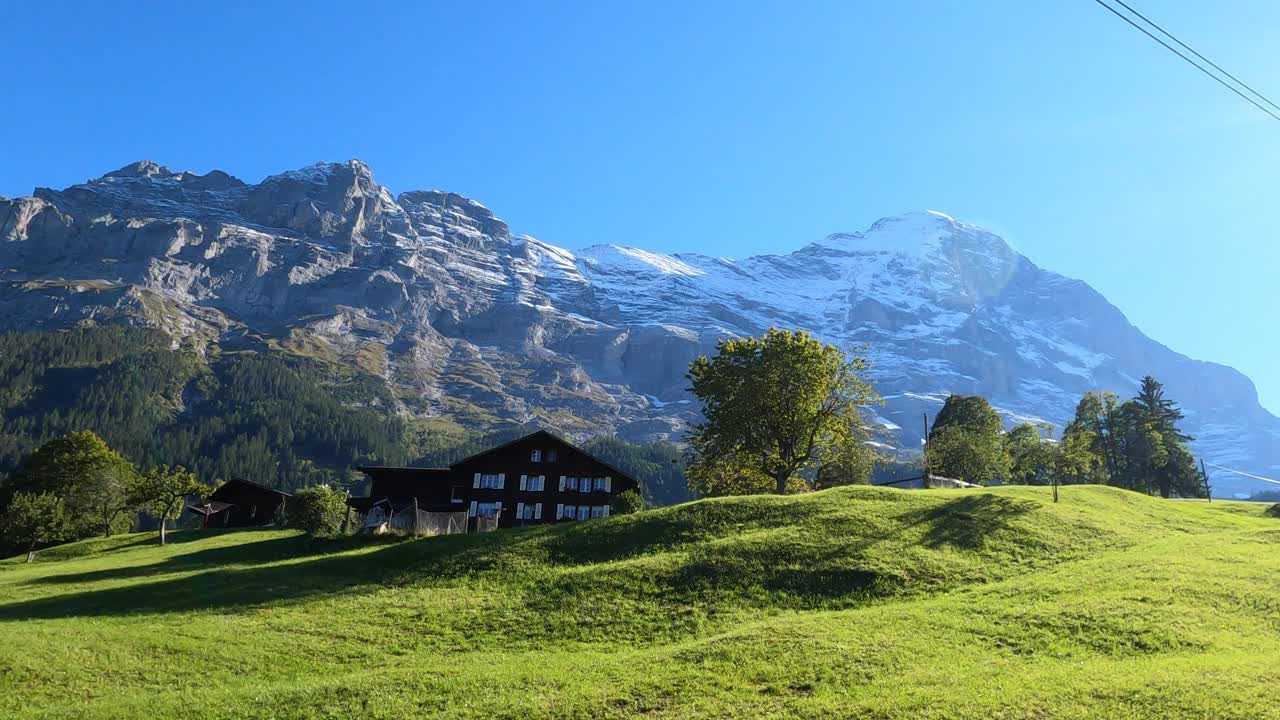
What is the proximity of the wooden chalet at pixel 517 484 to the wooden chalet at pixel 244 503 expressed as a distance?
1261 centimetres

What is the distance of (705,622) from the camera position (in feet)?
102

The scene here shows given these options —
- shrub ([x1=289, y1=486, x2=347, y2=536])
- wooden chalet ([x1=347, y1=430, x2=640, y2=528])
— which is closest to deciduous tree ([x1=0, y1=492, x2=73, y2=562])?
wooden chalet ([x1=347, y1=430, x2=640, y2=528])

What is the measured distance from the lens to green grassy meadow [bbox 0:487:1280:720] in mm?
21719

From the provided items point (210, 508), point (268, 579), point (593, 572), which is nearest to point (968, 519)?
point (593, 572)

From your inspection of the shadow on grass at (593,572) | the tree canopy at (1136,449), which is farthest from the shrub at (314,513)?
the tree canopy at (1136,449)

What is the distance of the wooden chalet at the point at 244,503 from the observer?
9731cm

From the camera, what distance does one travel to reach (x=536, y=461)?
9356 cm

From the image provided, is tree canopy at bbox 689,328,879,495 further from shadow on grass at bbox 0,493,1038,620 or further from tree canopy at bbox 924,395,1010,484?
shadow on grass at bbox 0,493,1038,620

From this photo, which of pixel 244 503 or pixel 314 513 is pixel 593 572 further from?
pixel 244 503

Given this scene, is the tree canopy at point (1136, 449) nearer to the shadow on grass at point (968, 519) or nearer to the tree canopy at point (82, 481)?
the shadow on grass at point (968, 519)

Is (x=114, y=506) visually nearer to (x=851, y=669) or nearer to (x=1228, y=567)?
(x=851, y=669)

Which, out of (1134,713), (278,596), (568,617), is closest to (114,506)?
(278,596)

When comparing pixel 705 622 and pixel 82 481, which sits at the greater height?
pixel 705 622

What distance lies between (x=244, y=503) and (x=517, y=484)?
3502 cm
